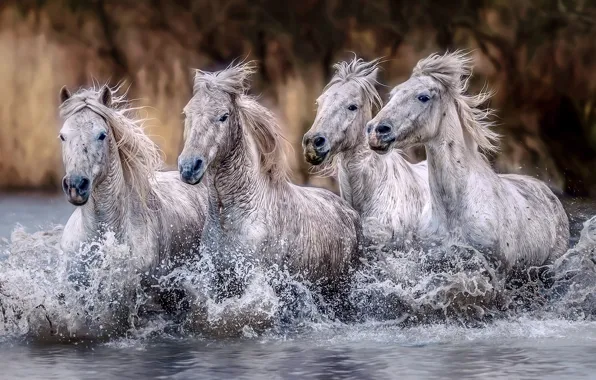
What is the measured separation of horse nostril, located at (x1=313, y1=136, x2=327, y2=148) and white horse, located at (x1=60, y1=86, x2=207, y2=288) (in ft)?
2.76

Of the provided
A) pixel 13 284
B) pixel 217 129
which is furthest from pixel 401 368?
pixel 13 284

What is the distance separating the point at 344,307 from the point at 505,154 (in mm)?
5960

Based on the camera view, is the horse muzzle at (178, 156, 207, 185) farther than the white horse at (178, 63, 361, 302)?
No

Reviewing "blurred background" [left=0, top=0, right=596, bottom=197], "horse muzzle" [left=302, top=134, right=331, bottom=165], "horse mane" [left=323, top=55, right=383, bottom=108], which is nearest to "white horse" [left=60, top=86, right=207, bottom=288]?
"horse muzzle" [left=302, top=134, right=331, bottom=165]

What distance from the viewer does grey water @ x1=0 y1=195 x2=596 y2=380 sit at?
6.82 m

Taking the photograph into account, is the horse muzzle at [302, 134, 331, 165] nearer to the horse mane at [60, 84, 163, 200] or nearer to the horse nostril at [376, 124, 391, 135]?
the horse nostril at [376, 124, 391, 135]

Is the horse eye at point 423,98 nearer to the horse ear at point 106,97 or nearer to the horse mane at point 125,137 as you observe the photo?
the horse mane at point 125,137

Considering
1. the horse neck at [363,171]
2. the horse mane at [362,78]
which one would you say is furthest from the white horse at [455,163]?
the horse neck at [363,171]

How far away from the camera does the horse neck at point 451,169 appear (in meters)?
8.07

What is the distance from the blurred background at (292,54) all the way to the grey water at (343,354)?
6179 millimetres

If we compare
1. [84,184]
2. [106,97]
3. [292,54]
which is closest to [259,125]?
[106,97]

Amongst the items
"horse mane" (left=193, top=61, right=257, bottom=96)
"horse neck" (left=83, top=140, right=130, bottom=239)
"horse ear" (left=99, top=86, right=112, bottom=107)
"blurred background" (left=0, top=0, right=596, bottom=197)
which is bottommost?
"horse neck" (left=83, top=140, right=130, bottom=239)

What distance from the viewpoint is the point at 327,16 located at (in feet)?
47.0

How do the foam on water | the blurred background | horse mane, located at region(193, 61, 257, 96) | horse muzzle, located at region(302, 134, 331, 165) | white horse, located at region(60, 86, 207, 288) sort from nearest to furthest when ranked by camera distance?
1. white horse, located at region(60, 86, 207, 288)
2. the foam on water
3. horse mane, located at region(193, 61, 257, 96)
4. horse muzzle, located at region(302, 134, 331, 165)
5. the blurred background
